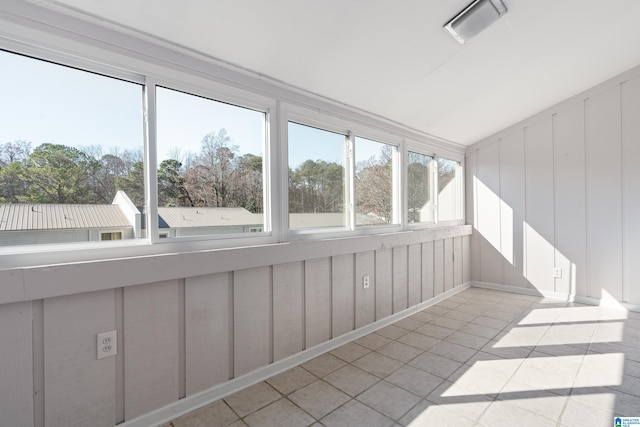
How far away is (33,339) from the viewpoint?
4.78 feet

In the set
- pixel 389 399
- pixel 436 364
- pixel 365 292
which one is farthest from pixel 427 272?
pixel 389 399

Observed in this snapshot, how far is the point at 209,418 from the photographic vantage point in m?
1.86

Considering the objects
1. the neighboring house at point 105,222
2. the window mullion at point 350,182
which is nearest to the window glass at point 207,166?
the neighboring house at point 105,222

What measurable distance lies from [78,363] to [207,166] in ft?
4.14

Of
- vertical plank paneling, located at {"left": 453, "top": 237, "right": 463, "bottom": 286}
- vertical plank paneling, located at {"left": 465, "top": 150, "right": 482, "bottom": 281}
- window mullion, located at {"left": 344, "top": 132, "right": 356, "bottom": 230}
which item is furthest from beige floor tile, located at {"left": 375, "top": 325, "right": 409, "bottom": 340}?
vertical plank paneling, located at {"left": 465, "top": 150, "right": 482, "bottom": 281}

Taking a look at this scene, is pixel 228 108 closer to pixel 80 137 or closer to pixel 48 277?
pixel 80 137

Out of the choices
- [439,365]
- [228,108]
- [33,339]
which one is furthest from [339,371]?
[228,108]

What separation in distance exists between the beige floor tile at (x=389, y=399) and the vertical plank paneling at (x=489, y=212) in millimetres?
3268

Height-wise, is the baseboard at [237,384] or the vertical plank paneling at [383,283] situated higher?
the vertical plank paneling at [383,283]

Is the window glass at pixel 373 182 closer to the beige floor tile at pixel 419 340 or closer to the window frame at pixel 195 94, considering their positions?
the window frame at pixel 195 94

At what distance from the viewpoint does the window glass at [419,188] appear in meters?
3.90

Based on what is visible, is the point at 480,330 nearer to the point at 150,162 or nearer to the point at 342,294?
the point at 342,294

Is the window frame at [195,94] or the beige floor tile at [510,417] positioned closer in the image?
the window frame at [195,94]

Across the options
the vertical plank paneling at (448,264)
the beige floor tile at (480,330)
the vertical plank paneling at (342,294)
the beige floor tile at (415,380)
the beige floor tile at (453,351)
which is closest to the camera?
the beige floor tile at (415,380)
